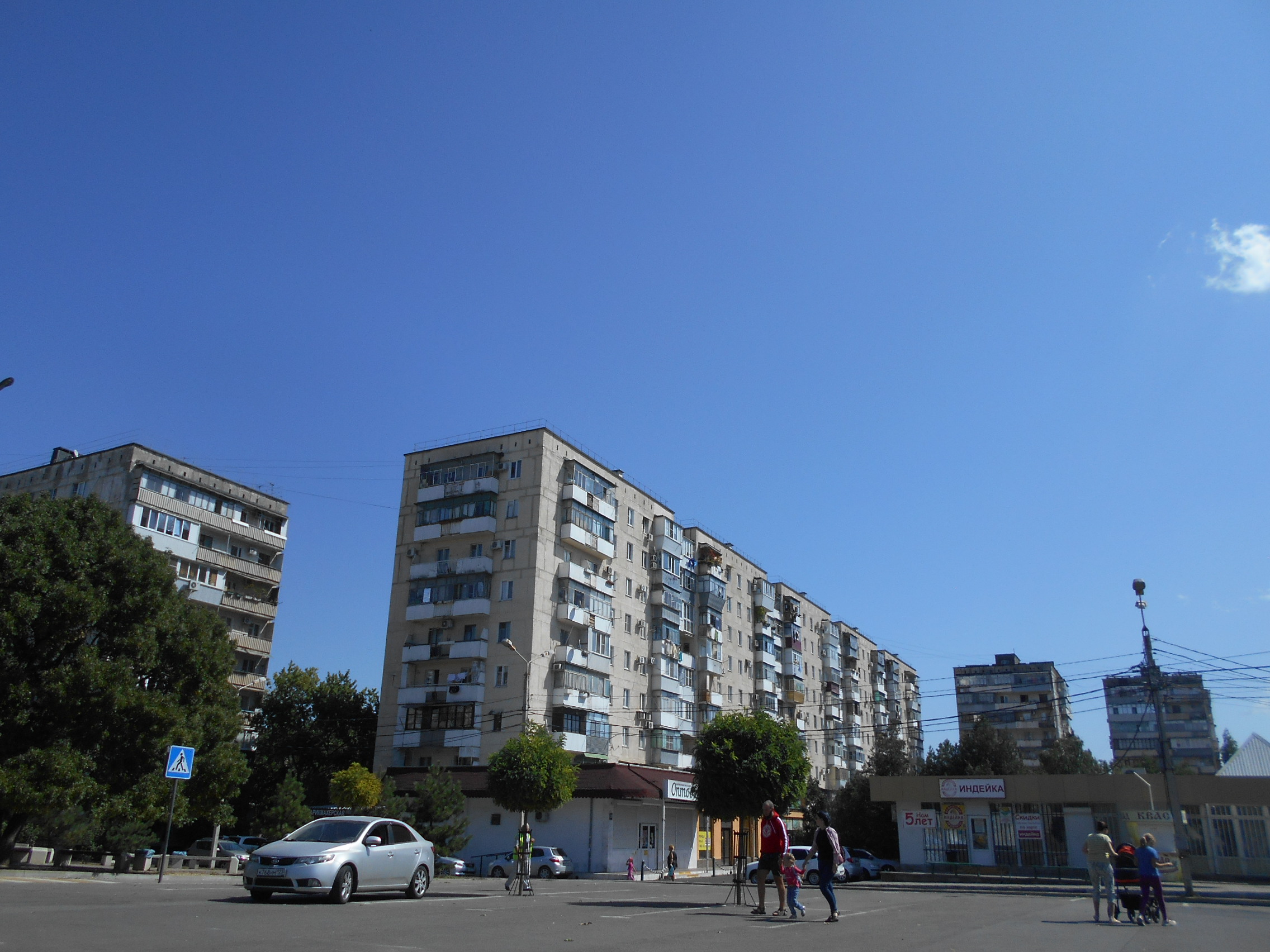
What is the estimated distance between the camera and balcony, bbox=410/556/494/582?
55.4m

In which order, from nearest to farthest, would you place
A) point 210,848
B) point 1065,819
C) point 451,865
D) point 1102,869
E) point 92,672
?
point 1102,869, point 92,672, point 451,865, point 1065,819, point 210,848

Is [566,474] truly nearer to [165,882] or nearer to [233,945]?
[165,882]

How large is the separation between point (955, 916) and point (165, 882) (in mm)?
17108

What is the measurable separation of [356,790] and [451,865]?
25.2 feet

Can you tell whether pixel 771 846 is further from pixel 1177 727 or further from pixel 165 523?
pixel 1177 727

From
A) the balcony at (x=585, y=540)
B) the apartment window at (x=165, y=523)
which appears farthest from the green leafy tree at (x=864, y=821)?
the apartment window at (x=165, y=523)

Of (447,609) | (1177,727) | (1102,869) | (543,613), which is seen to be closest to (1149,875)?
(1102,869)

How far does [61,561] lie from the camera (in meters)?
25.7

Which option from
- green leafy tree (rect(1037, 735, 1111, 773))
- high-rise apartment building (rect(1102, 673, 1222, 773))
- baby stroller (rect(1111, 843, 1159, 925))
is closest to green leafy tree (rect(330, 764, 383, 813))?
baby stroller (rect(1111, 843, 1159, 925))

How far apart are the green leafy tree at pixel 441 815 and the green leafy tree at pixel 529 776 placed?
171 inches

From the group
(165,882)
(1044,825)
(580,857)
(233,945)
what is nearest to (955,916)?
(233,945)

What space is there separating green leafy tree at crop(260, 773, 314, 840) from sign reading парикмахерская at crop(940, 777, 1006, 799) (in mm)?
29881

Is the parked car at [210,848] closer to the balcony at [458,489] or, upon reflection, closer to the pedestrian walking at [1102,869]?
the balcony at [458,489]

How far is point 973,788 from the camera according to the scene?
43.4 m
